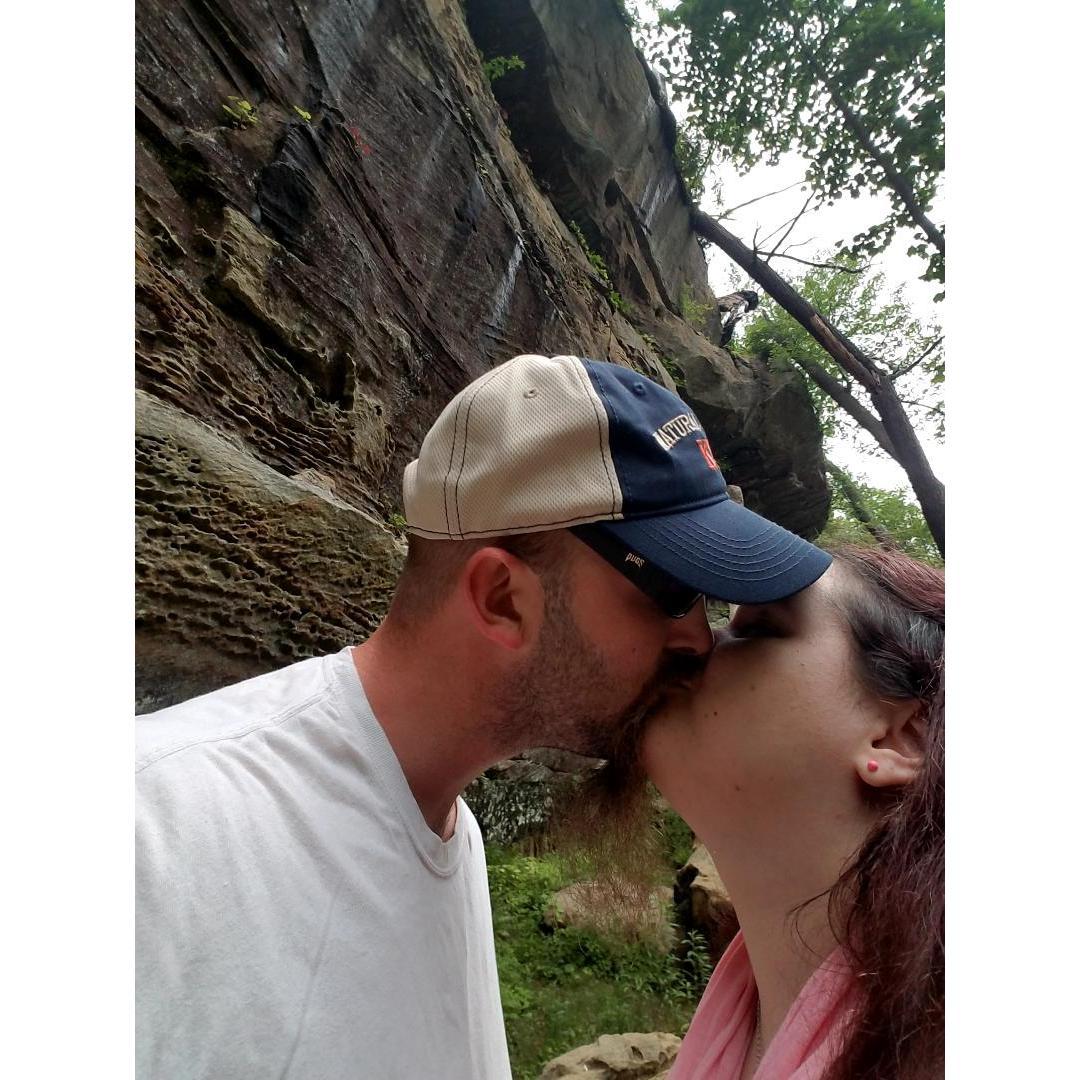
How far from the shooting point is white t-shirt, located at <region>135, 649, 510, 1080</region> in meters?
0.88

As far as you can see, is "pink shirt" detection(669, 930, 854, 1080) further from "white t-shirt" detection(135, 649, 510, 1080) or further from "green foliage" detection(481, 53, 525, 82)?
"green foliage" detection(481, 53, 525, 82)

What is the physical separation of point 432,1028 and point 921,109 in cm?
736

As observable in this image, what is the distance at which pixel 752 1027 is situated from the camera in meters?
1.27

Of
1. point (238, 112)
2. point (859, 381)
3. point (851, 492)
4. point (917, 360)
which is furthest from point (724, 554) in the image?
point (859, 381)

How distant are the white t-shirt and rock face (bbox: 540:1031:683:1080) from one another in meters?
1.76

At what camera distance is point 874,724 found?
1109 mm

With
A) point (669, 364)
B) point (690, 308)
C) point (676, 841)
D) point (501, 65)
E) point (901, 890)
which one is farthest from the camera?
point (690, 308)

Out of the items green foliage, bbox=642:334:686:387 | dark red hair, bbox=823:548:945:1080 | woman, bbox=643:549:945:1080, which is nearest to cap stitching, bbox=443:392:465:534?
woman, bbox=643:549:945:1080

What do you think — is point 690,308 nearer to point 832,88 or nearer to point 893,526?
point 832,88

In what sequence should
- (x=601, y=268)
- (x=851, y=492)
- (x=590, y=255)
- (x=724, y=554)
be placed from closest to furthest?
(x=724, y=554) < (x=851, y=492) < (x=590, y=255) < (x=601, y=268)

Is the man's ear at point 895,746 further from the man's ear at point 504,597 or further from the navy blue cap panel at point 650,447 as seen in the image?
the man's ear at point 504,597

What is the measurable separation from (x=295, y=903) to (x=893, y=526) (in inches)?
154

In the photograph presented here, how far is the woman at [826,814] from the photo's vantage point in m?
0.88

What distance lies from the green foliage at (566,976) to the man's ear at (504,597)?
2900 mm
